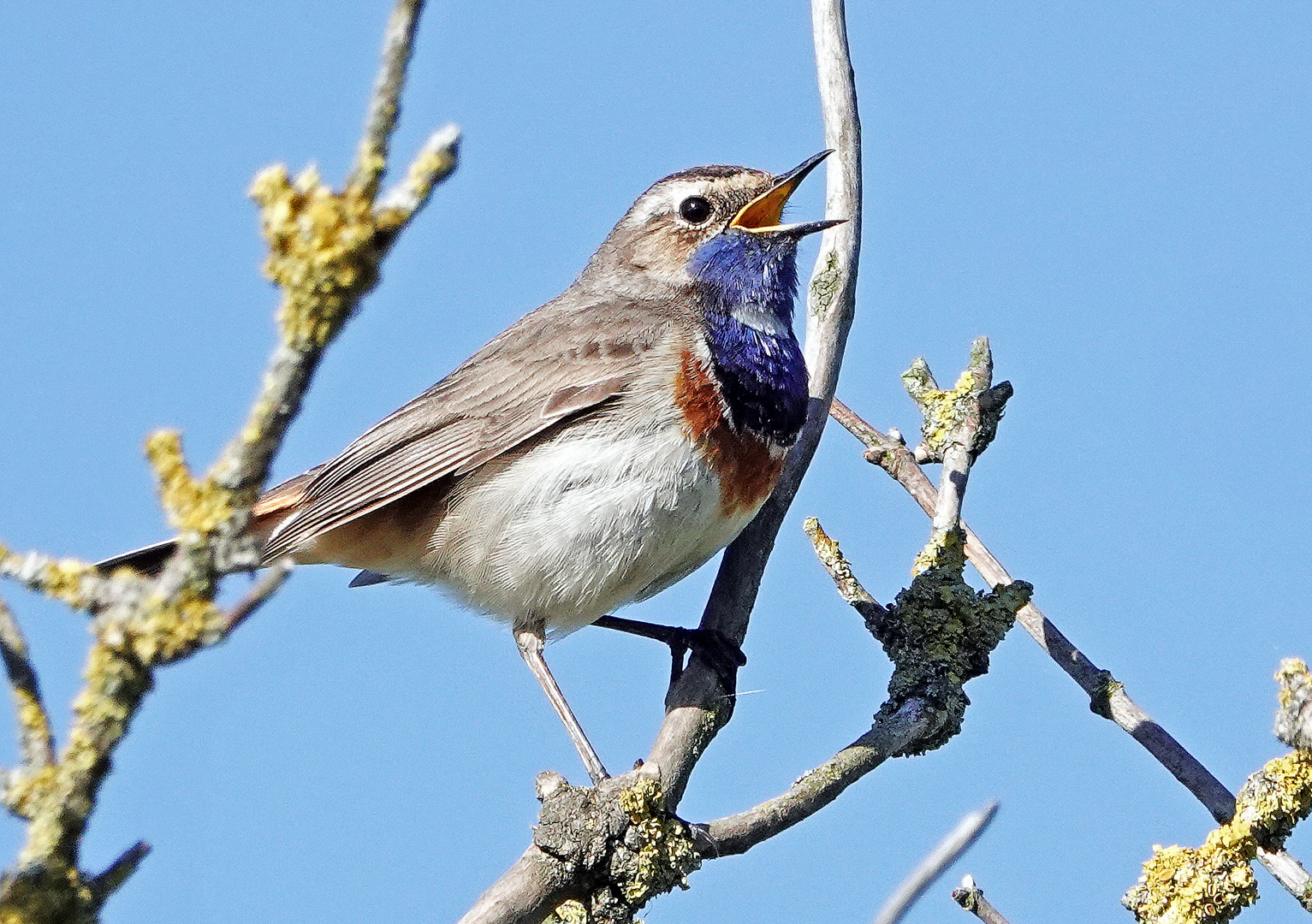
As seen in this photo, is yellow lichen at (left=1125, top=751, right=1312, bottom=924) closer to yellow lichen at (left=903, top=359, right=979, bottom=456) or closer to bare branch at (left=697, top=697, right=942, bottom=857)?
bare branch at (left=697, top=697, right=942, bottom=857)

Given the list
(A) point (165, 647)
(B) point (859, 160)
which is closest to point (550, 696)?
(B) point (859, 160)

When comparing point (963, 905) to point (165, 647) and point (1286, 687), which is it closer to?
point (1286, 687)

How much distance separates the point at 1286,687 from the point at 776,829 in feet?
6.60

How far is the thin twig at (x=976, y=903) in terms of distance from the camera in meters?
4.13

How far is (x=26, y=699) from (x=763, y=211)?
5753mm

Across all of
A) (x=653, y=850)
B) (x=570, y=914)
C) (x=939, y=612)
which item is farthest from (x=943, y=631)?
(x=570, y=914)

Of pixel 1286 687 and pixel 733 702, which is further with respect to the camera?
pixel 733 702

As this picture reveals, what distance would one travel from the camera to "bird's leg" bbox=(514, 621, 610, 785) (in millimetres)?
6820

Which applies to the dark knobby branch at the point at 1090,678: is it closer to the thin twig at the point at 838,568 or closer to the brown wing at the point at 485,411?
the thin twig at the point at 838,568

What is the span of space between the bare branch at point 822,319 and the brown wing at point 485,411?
830 millimetres

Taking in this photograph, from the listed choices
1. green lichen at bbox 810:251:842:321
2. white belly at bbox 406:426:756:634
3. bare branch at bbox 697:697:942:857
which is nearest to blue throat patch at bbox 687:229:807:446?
green lichen at bbox 810:251:842:321

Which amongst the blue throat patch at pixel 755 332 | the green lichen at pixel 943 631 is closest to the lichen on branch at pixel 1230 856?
the green lichen at pixel 943 631

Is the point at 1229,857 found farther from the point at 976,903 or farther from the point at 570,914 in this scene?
the point at 570,914

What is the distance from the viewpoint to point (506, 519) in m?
7.13
